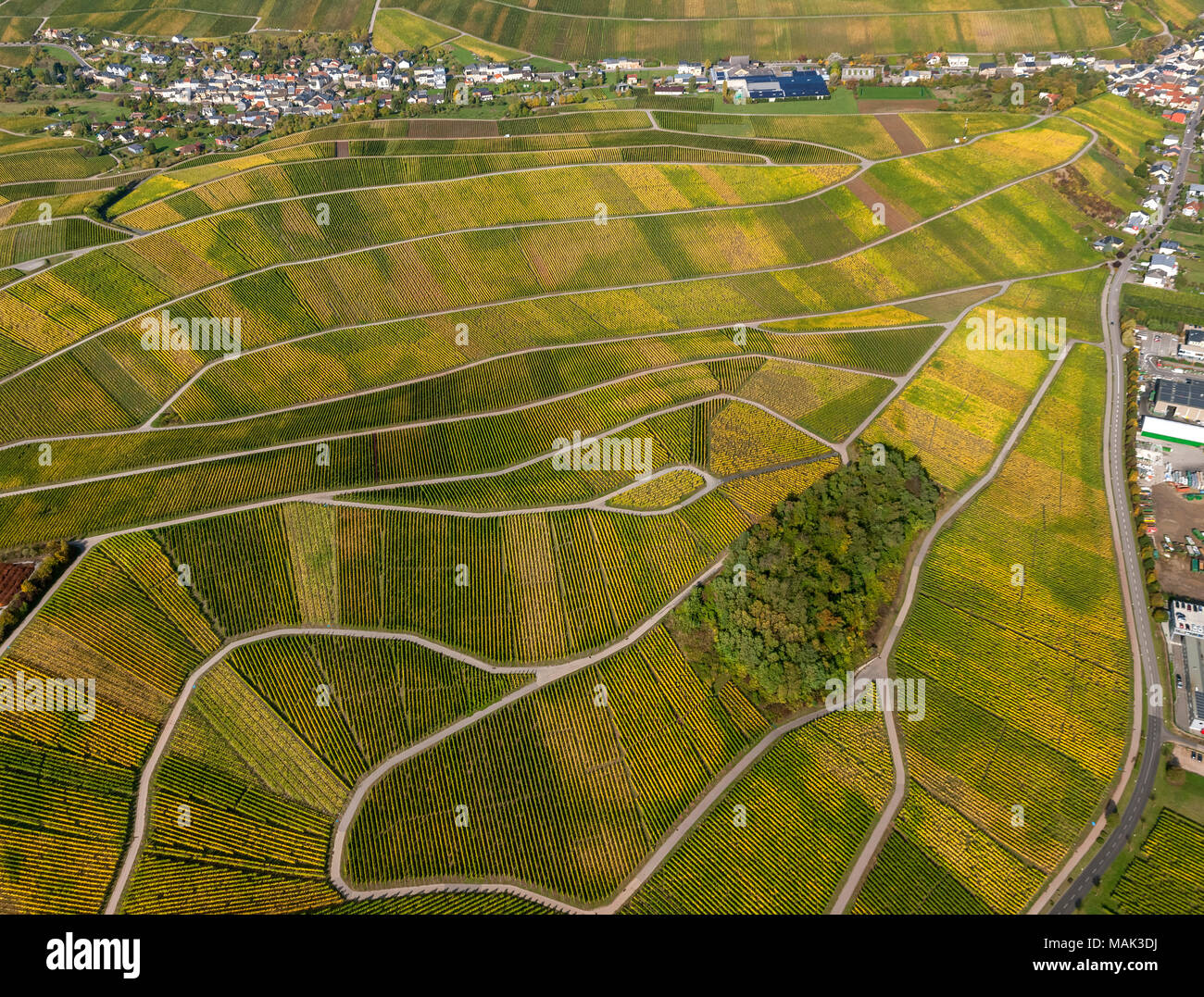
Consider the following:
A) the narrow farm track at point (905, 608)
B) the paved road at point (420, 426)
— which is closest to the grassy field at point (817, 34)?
the narrow farm track at point (905, 608)

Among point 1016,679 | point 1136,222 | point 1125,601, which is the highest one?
point 1136,222

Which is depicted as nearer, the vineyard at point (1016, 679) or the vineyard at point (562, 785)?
the vineyard at point (562, 785)

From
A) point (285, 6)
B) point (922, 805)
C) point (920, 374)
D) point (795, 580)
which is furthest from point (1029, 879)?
point (285, 6)

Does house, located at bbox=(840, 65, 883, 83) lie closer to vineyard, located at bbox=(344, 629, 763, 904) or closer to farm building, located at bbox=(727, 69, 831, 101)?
farm building, located at bbox=(727, 69, 831, 101)

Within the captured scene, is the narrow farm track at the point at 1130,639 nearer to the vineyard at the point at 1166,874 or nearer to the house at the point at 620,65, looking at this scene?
the vineyard at the point at 1166,874

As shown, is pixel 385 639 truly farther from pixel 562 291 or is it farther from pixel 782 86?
pixel 782 86

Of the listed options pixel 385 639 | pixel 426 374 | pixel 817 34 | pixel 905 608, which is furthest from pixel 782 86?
pixel 385 639
